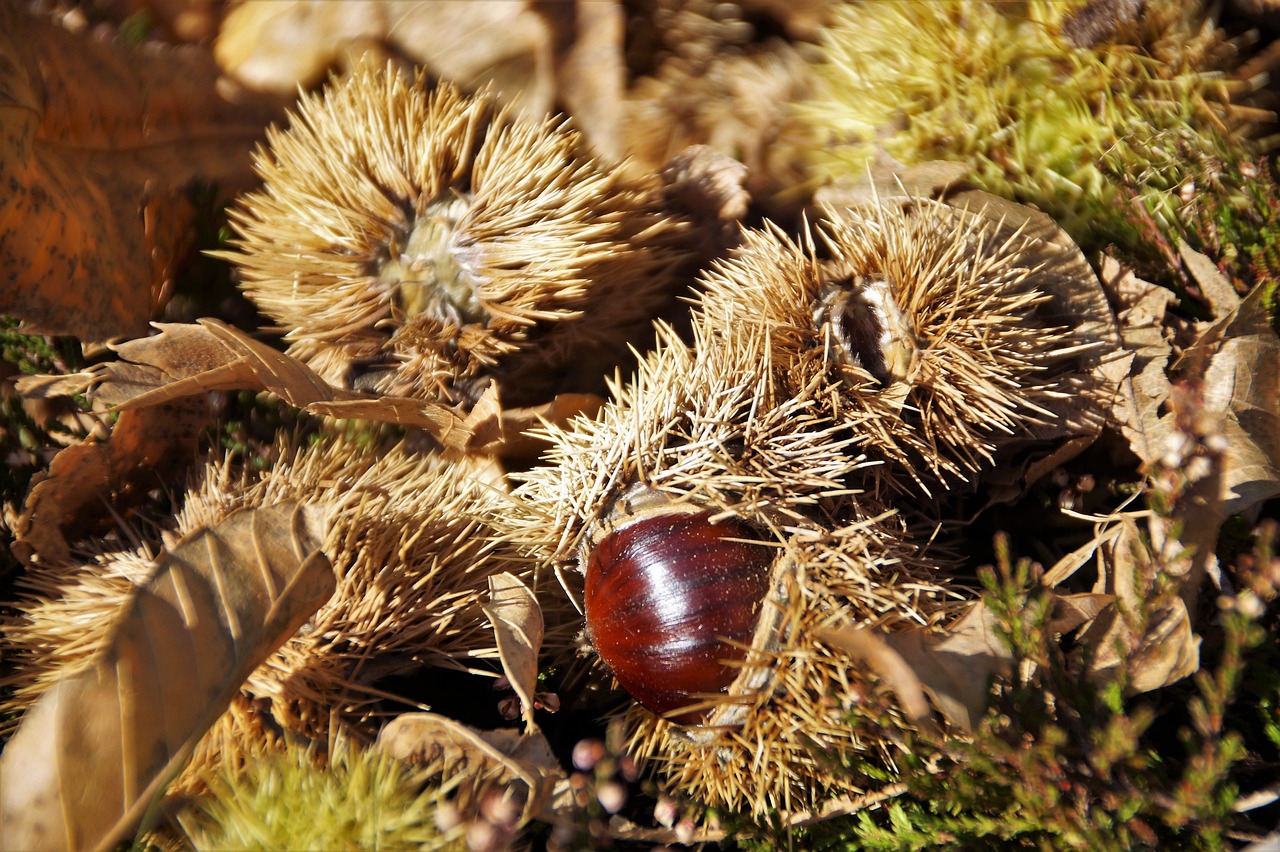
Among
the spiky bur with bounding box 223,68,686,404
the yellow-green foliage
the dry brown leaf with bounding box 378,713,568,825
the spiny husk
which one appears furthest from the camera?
the spiny husk

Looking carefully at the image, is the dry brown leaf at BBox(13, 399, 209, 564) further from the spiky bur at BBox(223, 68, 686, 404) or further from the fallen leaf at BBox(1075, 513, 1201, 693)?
the fallen leaf at BBox(1075, 513, 1201, 693)

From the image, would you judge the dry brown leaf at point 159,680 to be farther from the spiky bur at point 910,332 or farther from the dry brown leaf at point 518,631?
the spiky bur at point 910,332

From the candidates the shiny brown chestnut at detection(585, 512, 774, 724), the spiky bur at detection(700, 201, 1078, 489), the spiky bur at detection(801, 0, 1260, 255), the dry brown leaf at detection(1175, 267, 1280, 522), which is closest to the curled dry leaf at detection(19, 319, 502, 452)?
the shiny brown chestnut at detection(585, 512, 774, 724)

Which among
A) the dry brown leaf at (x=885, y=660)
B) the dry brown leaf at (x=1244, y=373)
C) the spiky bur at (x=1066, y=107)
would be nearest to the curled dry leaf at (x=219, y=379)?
the dry brown leaf at (x=885, y=660)

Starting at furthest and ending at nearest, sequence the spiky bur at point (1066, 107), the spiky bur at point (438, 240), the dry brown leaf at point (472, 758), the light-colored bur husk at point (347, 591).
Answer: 1. the spiky bur at point (1066, 107)
2. the spiky bur at point (438, 240)
3. the light-colored bur husk at point (347, 591)
4. the dry brown leaf at point (472, 758)

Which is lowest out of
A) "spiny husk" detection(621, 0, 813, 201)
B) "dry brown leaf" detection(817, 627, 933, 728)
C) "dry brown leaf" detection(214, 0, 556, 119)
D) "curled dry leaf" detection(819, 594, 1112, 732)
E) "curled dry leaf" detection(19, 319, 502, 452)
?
"curled dry leaf" detection(819, 594, 1112, 732)

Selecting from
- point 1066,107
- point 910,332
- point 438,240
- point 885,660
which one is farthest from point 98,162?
point 1066,107
